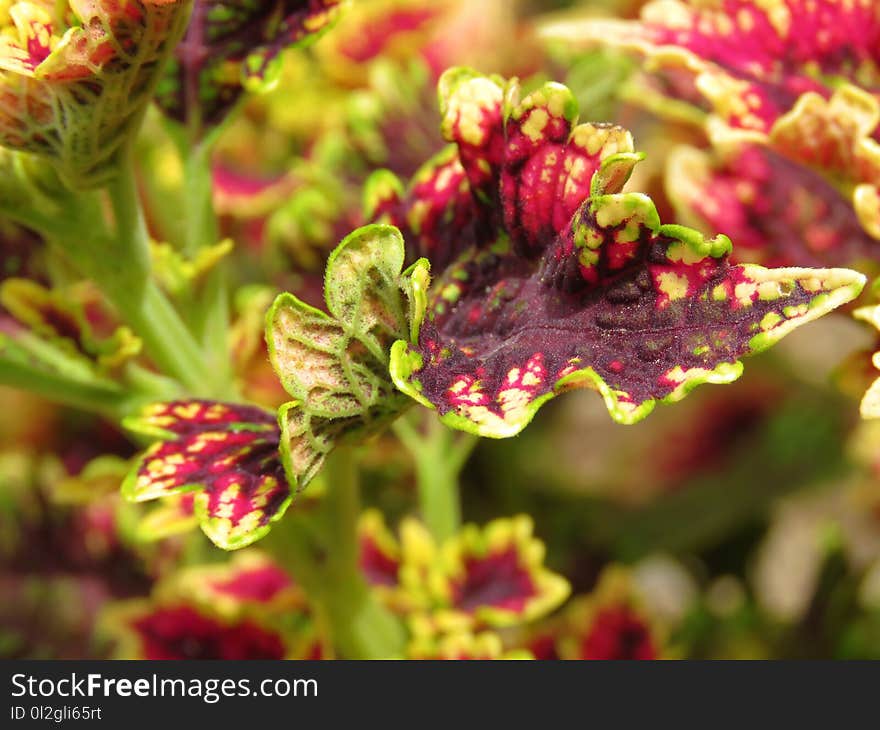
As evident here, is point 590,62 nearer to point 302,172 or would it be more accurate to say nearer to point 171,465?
point 302,172

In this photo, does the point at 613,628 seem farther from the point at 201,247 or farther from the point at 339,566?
the point at 201,247

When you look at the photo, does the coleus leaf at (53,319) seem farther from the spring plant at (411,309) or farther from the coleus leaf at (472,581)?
the coleus leaf at (472,581)

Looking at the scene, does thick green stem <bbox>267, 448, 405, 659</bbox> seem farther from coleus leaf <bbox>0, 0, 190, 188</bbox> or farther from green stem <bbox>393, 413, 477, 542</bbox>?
coleus leaf <bbox>0, 0, 190, 188</bbox>

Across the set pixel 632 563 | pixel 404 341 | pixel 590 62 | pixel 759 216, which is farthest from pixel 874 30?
pixel 632 563

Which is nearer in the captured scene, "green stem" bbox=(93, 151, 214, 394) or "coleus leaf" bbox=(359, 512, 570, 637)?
"green stem" bbox=(93, 151, 214, 394)

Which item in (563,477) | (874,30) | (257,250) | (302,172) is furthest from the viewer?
(563,477)

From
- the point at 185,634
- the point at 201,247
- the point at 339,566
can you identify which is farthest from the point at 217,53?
the point at 185,634

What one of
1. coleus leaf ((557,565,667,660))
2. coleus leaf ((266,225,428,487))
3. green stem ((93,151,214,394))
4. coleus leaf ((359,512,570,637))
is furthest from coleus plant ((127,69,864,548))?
coleus leaf ((557,565,667,660))

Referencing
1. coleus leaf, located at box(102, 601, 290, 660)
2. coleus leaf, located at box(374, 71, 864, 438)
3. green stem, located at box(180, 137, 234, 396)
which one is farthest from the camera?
coleus leaf, located at box(102, 601, 290, 660)
